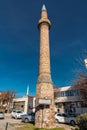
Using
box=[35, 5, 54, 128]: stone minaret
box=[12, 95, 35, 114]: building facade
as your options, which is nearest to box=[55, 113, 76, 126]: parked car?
box=[35, 5, 54, 128]: stone minaret

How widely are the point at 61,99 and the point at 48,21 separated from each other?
69.4 ft

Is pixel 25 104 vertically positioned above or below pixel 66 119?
above

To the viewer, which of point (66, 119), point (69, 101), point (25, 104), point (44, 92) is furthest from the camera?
point (25, 104)

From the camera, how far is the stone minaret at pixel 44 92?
58.2ft

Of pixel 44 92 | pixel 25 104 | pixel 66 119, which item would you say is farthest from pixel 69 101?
pixel 44 92

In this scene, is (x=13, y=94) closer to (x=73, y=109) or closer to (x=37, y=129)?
(x=73, y=109)

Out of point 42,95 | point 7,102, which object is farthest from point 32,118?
point 7,102

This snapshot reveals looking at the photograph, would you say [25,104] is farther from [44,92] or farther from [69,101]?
[44,92]

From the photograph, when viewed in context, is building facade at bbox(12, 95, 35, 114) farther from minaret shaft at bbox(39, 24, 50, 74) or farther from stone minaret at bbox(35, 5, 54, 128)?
minaret shaft at bbox(39, 24, 50, 74)

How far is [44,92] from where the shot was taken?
61.1 feet

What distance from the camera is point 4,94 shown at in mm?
48000

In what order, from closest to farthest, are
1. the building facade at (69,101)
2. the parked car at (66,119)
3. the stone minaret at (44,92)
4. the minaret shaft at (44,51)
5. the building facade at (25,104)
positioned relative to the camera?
the stone minaret at (44,92) < the minaret shaft at (44,51) < the parked car at (66,119) < the building facade at (69,101) < the building facade at (25,104)

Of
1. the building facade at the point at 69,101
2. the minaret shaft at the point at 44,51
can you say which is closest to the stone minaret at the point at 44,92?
→ the minaret shaft at the point at 44,51

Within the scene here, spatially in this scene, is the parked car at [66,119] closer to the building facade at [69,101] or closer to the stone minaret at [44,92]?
the stone minaret at [44,92]
